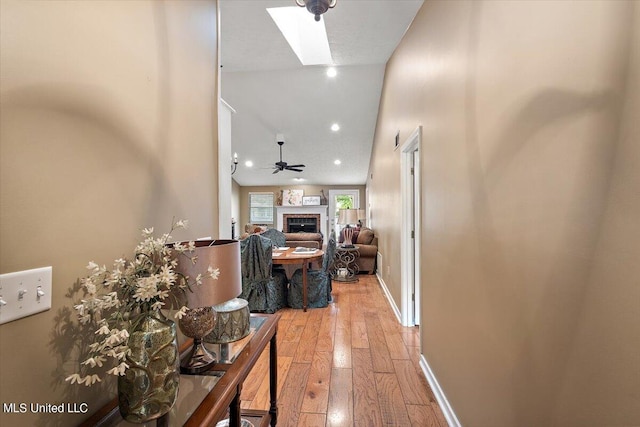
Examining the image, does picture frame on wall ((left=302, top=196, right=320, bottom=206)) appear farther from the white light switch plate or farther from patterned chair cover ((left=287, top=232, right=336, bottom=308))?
the white light switch plate

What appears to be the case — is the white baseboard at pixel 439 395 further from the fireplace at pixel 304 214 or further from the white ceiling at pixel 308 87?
the fireplace at pixel 304 214

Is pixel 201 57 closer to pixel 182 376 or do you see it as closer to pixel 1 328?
pixel 1 328

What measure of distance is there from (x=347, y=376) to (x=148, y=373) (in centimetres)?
186

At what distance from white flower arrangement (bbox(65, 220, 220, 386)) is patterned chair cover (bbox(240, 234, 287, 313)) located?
255 centimetres

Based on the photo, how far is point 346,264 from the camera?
5.40m

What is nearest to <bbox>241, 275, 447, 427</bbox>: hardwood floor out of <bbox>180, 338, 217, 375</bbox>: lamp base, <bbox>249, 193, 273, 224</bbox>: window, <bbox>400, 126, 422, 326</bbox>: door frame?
<bbox>400, 126, 422, 326</bbox>: door frame

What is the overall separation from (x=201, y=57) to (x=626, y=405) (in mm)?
2129

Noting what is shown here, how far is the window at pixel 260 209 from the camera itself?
33.1 feet

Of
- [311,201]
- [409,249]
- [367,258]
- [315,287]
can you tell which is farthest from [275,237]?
[311,201]

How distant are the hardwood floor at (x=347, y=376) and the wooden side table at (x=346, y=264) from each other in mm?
1838

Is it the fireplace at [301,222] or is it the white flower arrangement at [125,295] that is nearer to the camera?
the white flower arrangement at [125,295]

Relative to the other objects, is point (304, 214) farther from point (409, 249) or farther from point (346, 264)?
point (409, 249)

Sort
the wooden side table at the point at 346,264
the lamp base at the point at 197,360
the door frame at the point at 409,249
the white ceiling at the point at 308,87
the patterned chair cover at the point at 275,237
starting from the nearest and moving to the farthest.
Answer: the lamp base at the point at 197,360 < the white ceiling at the point at 308,87 < the door frame at the point at 409,249 < the patterned chair cover at the point at 275,237 < the wooden side table at the point at 346,264

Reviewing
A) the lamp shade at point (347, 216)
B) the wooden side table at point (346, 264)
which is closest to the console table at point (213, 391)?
the wooden side table at point (346, 264)
